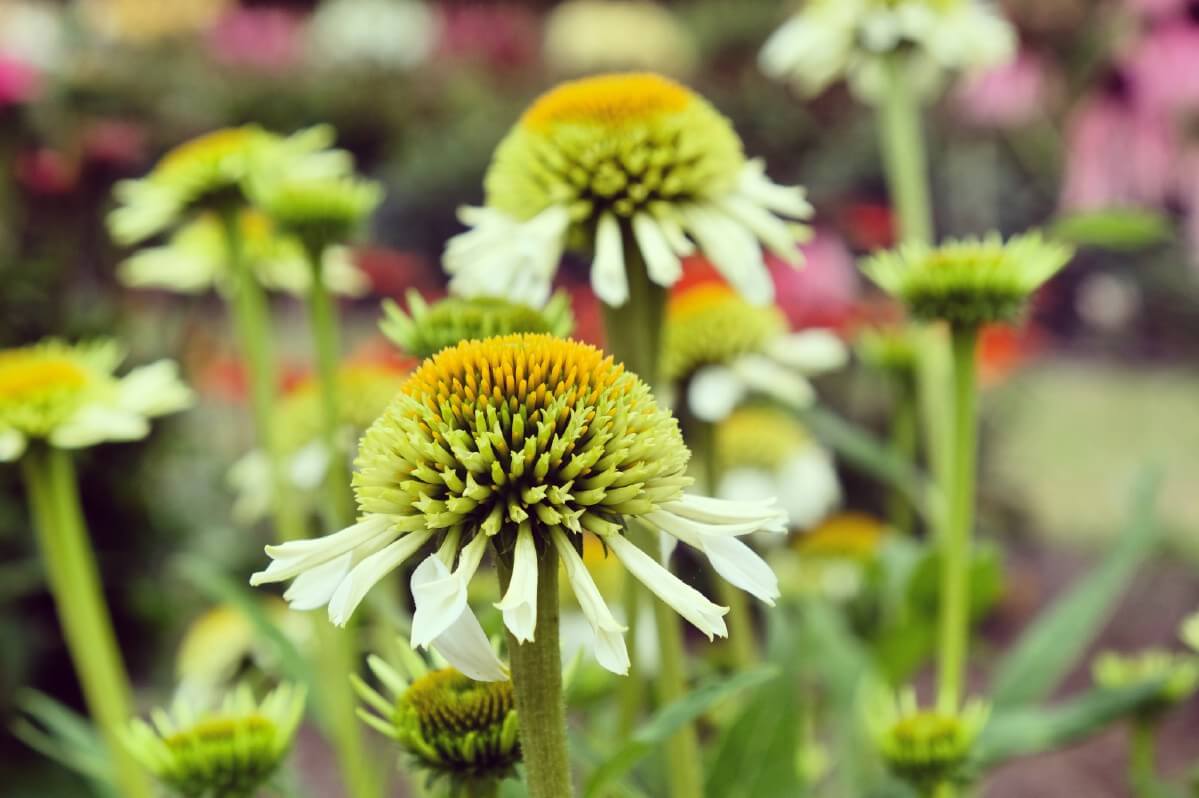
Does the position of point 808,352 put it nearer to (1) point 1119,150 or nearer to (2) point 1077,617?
(2) point 1077,617

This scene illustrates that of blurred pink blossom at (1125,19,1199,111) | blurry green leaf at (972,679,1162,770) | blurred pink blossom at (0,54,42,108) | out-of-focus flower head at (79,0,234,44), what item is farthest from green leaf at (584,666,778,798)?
out-of-focus flower head at (79,0,234,44)

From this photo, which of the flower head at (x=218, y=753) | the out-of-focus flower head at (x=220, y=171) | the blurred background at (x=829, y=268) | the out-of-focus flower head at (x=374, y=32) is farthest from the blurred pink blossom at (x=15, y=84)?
the out-of-focus flower head at (x=374, y=32)

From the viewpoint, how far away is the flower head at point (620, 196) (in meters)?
0.50

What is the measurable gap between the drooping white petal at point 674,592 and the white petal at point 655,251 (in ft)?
0.47

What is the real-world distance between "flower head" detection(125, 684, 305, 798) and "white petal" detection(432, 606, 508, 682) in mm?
169

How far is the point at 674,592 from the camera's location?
1.09 ft

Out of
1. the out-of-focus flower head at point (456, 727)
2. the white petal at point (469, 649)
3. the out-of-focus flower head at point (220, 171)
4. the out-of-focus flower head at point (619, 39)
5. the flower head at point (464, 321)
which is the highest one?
the out-of-focus flower head at point (619, 39)

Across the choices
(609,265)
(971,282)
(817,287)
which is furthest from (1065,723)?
(817,287)

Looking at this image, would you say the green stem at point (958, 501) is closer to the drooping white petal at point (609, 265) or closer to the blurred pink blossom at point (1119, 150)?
the drooping white petal at point (609, 265)

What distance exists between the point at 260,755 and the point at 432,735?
0.12 m

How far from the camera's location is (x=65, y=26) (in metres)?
7.56

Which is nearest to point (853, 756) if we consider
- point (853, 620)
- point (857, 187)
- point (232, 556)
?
point (853, 620)

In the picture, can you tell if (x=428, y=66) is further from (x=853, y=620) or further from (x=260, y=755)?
(x=260, y=755)

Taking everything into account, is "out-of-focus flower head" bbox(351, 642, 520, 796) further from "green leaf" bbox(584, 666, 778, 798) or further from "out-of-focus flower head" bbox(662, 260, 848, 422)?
"out-of-focus flower head" bbox(662, 260, 848, 422)
